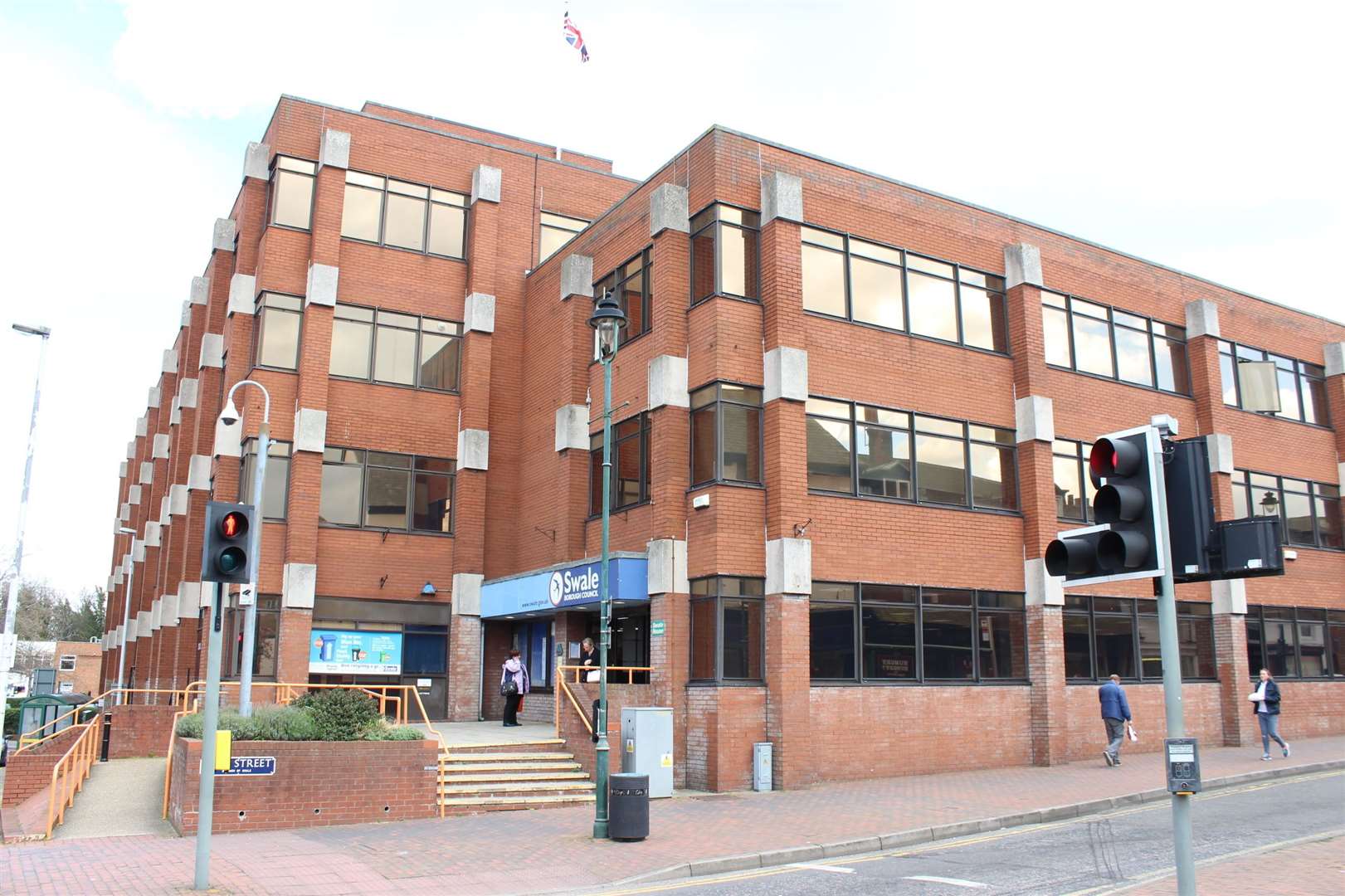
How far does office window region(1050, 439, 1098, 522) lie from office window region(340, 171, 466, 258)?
16.5 meters

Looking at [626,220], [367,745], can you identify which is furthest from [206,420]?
[367,745]

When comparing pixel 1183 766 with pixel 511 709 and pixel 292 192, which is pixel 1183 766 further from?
pixel 292 192

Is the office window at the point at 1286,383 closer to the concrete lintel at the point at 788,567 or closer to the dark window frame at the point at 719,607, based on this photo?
the concrete lintel at the point at 788,567

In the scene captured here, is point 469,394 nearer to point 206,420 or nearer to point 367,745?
point 206,420

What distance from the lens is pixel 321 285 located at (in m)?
28.0

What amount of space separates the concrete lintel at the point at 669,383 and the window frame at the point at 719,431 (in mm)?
243

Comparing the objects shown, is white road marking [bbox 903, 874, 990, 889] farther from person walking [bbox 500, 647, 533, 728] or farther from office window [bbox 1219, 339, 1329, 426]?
office window [bbox 1219, 339, 1329, 426]

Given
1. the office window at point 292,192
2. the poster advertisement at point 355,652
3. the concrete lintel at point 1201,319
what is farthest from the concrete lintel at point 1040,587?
the office window at point 292,192

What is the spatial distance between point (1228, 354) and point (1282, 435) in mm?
3063

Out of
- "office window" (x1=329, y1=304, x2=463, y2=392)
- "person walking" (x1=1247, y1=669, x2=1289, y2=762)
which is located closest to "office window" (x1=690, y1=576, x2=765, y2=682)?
"person walking" (x1=1247, y1=669, x2=1289, y2=762)

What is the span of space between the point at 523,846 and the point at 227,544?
553cm

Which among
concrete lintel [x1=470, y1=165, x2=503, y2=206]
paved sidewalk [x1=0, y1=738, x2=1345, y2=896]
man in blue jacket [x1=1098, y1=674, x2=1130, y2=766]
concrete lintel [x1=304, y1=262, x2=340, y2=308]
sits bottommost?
paved sidewalk [x1=0, y1=738, x2=1345, y2=896]

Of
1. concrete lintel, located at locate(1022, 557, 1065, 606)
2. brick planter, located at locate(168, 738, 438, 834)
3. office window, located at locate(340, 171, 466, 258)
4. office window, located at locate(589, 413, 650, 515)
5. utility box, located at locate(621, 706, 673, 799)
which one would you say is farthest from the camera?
office window, located at locate(340, 171, 466, 258)

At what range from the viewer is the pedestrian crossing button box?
625cm
